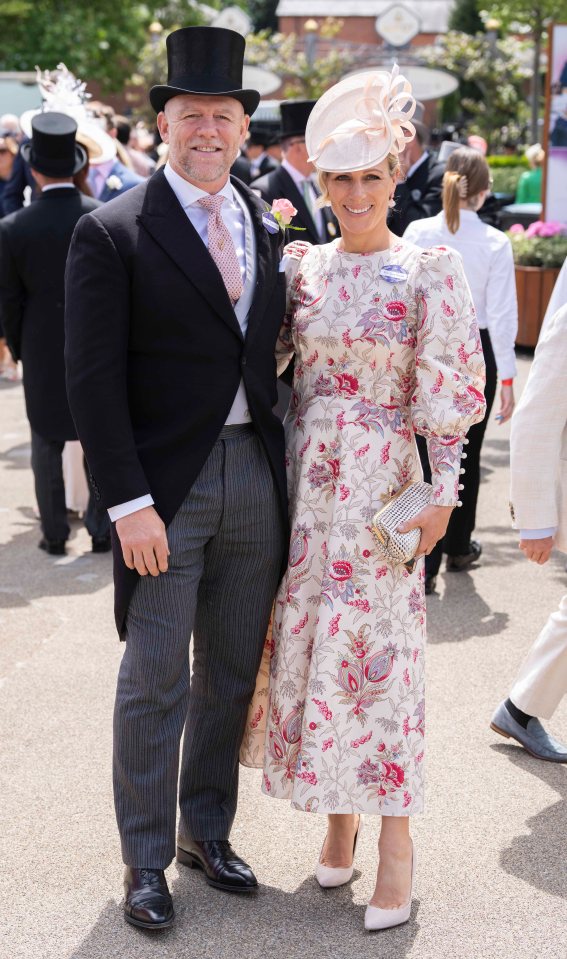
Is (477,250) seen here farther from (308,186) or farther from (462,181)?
(308,186)

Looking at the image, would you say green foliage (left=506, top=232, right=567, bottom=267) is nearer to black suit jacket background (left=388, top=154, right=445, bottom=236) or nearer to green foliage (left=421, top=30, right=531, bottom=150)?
black suit jacket background (left=388, top=154, right=445, bottom=236)

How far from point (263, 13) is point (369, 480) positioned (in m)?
98.4

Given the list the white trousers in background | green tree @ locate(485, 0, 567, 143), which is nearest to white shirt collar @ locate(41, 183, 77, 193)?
the white trousers in background

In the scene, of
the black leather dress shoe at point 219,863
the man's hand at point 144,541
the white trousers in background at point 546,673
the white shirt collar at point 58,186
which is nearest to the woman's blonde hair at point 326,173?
the man's hand at point 144,541

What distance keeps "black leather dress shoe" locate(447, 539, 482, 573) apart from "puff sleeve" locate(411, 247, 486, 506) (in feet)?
10.7

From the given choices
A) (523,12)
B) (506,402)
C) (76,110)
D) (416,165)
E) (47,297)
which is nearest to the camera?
(506,402)

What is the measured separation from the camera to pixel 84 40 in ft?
117

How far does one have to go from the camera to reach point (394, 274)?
3168mm

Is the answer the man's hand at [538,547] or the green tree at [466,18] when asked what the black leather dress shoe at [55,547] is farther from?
the green tree at [466,18]

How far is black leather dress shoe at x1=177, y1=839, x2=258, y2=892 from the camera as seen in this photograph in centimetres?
337

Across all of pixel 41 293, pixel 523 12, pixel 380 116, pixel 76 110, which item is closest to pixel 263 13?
pixel 523 12

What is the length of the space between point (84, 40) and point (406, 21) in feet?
38.3

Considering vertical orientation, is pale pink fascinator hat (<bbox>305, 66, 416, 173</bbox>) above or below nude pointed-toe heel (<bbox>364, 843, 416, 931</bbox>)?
above

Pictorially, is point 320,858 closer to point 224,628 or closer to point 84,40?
point 224,628
